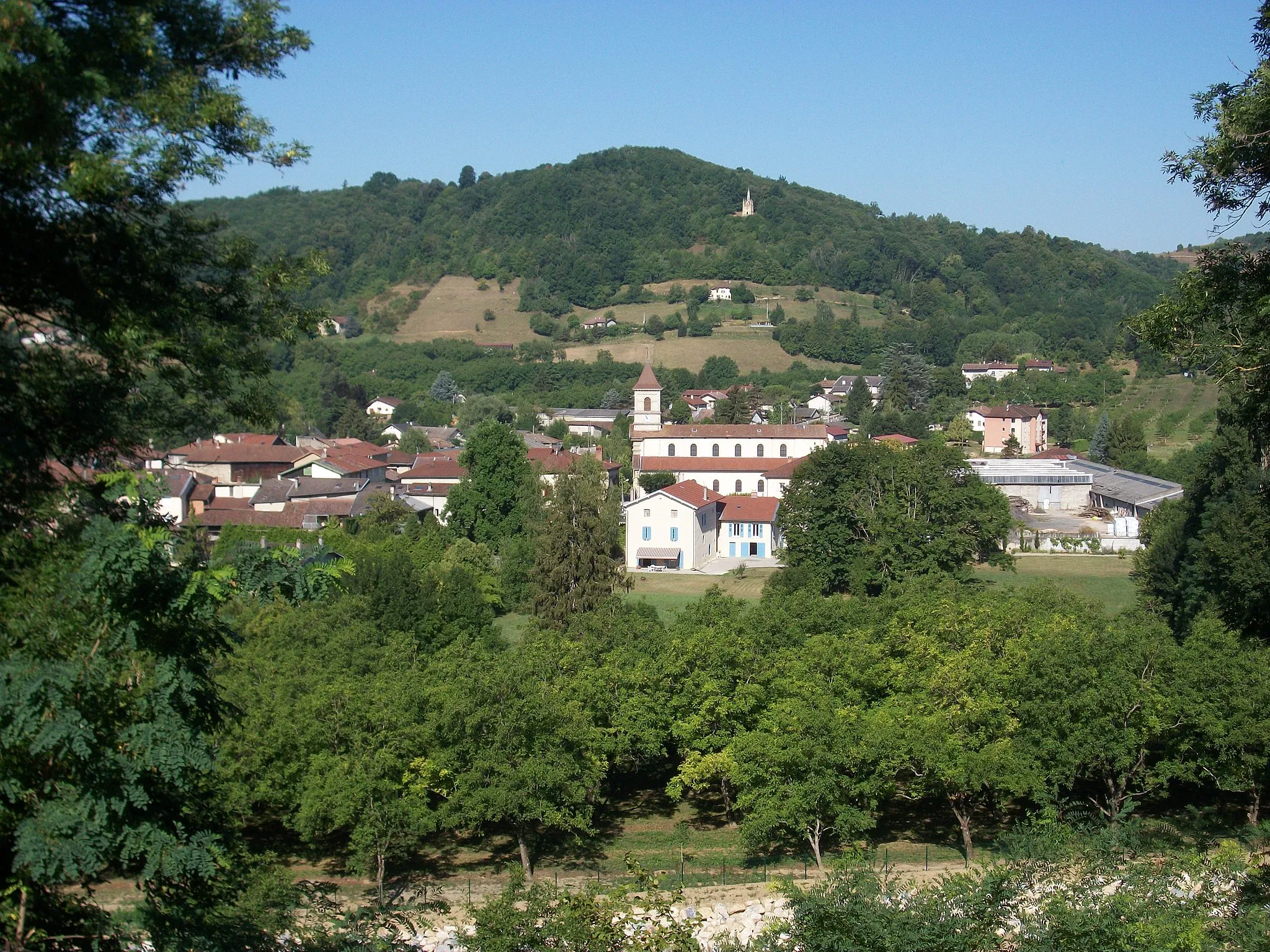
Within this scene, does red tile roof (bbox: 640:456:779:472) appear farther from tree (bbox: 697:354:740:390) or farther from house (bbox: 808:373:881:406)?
tree (bbox: 697:354:740:390)

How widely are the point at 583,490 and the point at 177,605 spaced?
26.7m

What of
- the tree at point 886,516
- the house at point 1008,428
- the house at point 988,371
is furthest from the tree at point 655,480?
the house at point 988,371

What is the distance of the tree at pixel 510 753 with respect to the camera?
53.2 feet

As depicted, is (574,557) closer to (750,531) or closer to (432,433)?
(750,531)

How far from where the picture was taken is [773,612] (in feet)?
73.9

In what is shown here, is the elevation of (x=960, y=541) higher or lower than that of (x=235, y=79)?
lower

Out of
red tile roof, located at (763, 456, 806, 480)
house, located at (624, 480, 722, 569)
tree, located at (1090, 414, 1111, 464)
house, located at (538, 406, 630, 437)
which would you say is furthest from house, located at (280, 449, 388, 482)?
tree, located at (1090, 414, 1111, 464)

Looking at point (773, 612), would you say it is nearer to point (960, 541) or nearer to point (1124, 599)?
point (960, 541)

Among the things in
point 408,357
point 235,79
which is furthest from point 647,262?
point 235,79

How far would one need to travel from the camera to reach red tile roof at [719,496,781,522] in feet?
157

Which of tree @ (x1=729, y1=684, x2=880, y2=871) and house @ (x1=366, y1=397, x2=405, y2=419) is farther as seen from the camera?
house @ (x1=366, y1=397, x2=405, y2=419)

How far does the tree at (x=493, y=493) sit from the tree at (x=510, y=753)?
26619 mm

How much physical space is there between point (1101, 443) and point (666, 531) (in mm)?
39584

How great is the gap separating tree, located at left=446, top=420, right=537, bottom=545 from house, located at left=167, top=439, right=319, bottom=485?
42.8 feet
